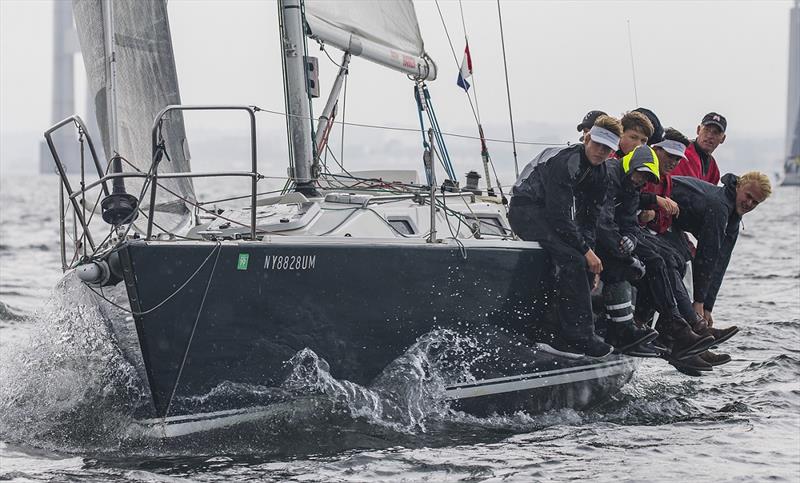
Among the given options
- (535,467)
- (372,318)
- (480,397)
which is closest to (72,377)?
(372,318)

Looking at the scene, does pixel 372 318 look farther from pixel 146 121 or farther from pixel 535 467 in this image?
pixel 146 121

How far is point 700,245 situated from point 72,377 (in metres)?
4.37

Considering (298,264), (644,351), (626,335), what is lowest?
(644,351)

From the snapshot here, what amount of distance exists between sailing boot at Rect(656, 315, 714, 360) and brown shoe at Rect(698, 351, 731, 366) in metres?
0.38

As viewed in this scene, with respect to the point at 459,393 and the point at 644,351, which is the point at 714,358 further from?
the point at 459,393

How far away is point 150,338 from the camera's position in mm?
6070

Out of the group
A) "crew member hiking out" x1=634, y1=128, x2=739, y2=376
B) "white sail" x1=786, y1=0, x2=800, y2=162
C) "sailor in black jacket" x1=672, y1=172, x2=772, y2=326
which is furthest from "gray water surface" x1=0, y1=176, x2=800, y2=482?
"white sail" x1=786, y1=0, x2=800, y2=162

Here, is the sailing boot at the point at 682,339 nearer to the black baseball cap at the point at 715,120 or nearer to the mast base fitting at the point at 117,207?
the black baseball cap at the point at 715,120

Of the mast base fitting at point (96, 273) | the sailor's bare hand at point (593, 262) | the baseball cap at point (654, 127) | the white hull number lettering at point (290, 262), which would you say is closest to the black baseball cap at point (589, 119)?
the baseball cap at point (654, 127)

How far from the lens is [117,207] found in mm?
6590

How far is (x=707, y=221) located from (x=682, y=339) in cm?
91

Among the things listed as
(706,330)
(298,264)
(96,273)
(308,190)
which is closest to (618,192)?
(706,330)

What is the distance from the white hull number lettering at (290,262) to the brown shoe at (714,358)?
3272mm

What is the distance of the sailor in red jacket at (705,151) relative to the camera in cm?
842
